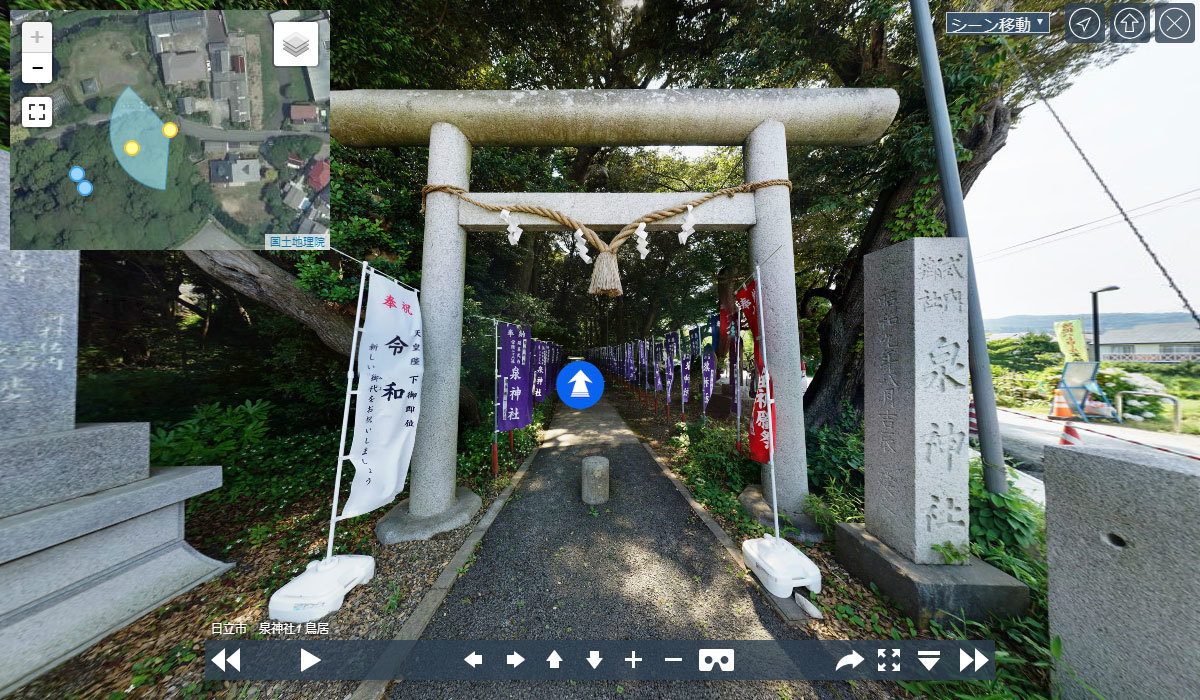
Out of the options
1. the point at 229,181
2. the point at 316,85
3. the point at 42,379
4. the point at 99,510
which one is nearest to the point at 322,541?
the point at 99,510

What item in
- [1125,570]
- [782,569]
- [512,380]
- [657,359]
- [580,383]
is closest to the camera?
[1125,570]

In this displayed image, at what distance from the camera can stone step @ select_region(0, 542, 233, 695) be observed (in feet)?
6.84

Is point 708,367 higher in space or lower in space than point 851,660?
higher

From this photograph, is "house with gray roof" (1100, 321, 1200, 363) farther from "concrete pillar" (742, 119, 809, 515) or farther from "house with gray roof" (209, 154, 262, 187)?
"house with gray roof" (209, 154, 262, 187)

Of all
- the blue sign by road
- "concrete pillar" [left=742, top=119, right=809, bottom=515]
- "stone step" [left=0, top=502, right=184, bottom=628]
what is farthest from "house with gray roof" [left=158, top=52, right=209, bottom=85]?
"concrete pillar" [left=742, top=119, right=809, bottom=515]

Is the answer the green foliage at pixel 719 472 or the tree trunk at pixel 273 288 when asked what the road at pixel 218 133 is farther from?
the green foliage at pixel 719 472

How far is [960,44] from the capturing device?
4180mm

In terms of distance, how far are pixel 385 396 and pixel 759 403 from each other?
12.8ft

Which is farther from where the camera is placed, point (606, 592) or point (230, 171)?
point (230, 171)

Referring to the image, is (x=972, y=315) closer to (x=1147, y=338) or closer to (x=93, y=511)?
(x=93, y=511)

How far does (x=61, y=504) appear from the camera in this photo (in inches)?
94.3

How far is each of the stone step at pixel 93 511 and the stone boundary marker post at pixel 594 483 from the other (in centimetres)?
383

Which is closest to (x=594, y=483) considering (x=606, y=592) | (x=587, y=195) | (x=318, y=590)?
(x=606, y=592)

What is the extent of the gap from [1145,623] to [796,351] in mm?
2611
